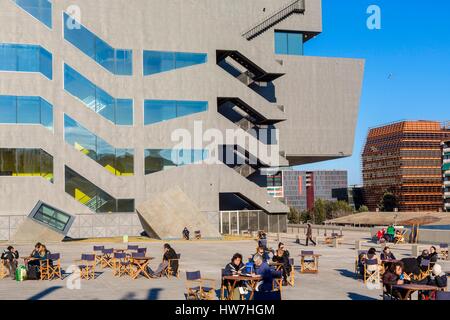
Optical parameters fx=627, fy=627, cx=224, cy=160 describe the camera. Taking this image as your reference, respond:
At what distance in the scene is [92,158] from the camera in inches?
2255

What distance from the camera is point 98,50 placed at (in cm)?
5834

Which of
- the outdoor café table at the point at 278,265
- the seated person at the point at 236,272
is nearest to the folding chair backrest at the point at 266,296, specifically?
the seated person at the point at 236,272

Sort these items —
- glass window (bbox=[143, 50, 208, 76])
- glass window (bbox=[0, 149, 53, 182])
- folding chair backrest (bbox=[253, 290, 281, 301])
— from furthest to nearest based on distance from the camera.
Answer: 1. glass window (bbox=[143, 50, 208, 76])
2. glass window (bbox=[0, 149, 53, 182])
3. folding chair backrest (bbox=[253, 290, 281, 301])

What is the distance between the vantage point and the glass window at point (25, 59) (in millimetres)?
55344

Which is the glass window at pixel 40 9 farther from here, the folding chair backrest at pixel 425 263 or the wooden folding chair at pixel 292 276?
the folding chair backrest at pixel 425 263

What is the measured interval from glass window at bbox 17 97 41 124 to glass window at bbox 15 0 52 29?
7.08 meters

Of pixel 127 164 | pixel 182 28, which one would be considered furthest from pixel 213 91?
pixel 127 164

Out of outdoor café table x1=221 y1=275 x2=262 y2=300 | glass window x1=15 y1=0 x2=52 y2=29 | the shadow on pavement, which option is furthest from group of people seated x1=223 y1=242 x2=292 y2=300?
glass window x1=15 y1=0 x2=52 y2=29

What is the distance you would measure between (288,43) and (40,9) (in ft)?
88.7

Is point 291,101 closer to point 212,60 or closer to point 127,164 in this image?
point 212,60

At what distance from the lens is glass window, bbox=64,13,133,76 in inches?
2277

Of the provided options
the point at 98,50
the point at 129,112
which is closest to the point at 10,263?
the point at 129,112

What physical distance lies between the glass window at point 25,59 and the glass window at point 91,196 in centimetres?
931

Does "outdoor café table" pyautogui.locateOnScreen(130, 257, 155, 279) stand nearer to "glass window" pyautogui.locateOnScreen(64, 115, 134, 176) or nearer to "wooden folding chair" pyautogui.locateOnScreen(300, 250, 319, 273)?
"wooden folding chair" pyautogui.locateOnScreen(300, 250, 319, 273)
